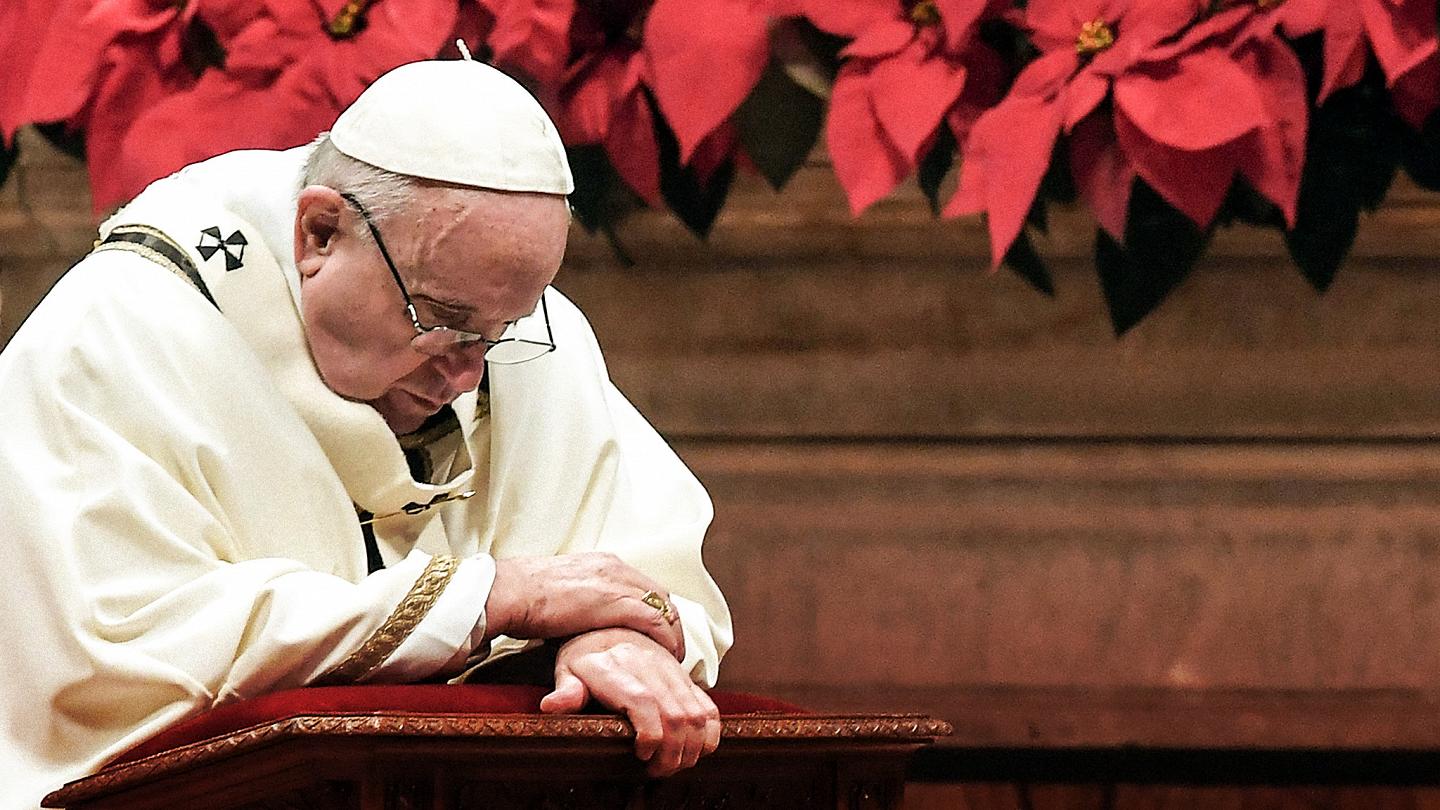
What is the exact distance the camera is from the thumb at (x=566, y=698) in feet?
7.20

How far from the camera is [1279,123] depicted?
3.26 metres

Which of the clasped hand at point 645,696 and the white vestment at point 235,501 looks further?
the white vestment at point 235,501

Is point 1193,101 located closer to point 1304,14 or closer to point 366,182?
point 1304,14

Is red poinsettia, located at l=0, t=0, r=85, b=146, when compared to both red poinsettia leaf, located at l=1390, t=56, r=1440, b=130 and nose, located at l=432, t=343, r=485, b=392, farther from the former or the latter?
red poinsettia leaf, located at l=1390, t=56, r=1440, b=130

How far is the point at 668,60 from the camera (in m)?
3.38

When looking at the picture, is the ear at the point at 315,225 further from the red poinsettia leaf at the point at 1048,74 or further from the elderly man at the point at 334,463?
the red poinsettia leaf at the point at 1048,74

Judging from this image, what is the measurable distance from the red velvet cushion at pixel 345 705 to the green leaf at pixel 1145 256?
1.49 metres

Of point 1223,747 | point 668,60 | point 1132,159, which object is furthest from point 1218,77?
point 1223,747

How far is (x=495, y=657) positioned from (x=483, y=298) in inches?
15.1

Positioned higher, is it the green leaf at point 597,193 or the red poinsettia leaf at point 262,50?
the red poinsettia leaf at point 262,50

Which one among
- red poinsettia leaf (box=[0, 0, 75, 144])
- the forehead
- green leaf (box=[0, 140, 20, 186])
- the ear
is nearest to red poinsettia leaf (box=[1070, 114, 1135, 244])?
the forehead

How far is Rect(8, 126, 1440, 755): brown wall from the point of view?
350 cm

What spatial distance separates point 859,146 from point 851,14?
0.20 m

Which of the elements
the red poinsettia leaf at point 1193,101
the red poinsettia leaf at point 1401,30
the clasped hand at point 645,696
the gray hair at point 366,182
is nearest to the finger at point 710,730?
the clasped hand at point 645,696
